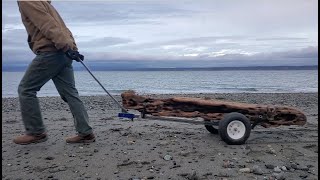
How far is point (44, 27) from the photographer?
566cm

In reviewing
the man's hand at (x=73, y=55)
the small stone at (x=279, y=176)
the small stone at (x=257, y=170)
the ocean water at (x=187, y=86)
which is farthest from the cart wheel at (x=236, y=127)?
the ocean water at (x=187, y=86)

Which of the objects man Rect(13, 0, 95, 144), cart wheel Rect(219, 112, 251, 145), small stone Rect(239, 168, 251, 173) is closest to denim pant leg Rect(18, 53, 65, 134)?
man Rect(13, 0, 95, 144)

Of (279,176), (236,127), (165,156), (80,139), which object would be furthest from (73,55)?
(279,176)

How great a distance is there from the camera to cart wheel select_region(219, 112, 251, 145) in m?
6.25

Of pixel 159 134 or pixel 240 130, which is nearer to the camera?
pixel 240 130

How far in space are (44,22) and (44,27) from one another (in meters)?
0.07

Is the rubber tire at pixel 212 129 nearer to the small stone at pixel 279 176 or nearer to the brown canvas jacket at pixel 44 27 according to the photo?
the small stone at pixel 279 176

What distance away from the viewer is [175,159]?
5.42 meters

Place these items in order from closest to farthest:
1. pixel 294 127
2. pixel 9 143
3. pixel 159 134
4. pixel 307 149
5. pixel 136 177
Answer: pixel 136 177 < pixel 307 149 < pixel 9 143 < pixel 159 134 < pixel 294 127

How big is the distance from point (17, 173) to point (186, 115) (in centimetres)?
297

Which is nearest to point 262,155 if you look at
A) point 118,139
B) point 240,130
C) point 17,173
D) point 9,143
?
point 240,130

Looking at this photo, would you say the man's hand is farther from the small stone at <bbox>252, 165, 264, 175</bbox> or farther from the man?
the small stone at <bbox>252, 165, 264, 175</bbox>

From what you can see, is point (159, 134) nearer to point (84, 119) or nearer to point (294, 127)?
point (84, 119)

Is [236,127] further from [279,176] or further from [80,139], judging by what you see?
[80,139]
